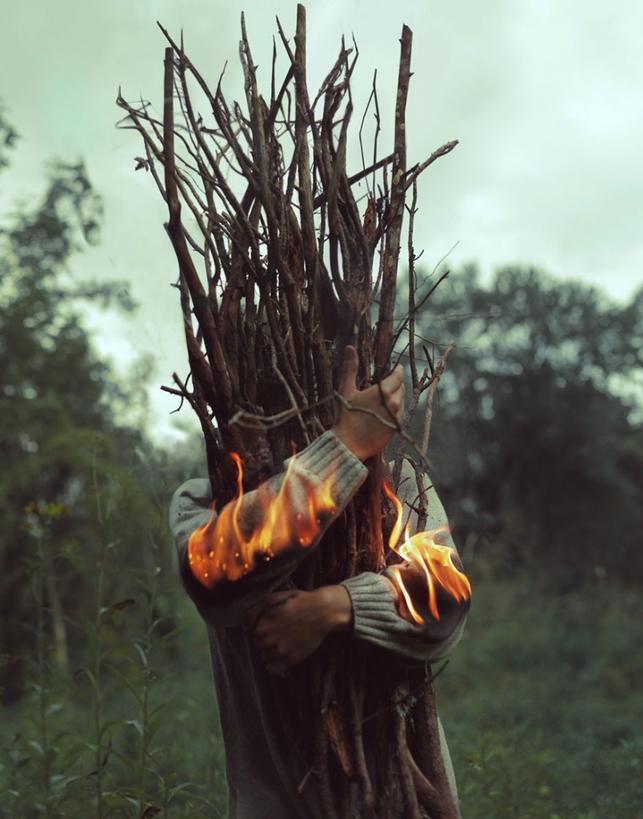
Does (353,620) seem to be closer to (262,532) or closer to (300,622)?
(300,622)

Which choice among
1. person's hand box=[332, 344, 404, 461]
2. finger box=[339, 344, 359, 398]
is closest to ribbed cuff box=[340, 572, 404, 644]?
person's hand box=[332, 344, 404, 461]

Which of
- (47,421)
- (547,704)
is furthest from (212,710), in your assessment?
(47,421)

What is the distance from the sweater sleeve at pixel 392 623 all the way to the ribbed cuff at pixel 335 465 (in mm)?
185

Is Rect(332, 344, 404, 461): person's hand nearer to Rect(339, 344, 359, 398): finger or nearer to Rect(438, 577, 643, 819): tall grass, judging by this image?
Rect(339, 344, 359, 398): finger

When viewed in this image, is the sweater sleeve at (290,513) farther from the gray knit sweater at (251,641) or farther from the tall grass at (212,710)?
the tall grass at (212,710)

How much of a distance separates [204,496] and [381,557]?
465 mm

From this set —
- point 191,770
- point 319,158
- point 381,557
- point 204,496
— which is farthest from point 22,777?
point 319,158

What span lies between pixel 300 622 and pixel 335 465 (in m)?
0.33

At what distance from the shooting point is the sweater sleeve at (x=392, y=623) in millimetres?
1845

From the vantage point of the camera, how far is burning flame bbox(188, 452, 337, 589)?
1.78m

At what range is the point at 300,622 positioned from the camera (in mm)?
1825

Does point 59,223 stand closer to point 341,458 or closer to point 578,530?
point 341,458

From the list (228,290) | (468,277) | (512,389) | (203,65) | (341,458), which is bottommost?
(341,458)

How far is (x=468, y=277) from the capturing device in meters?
30.2
